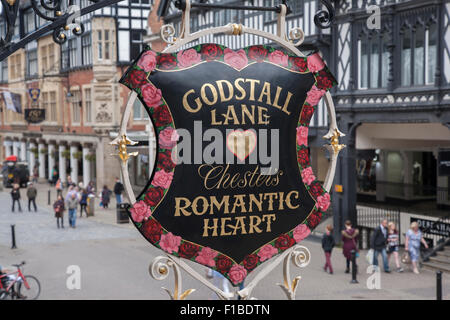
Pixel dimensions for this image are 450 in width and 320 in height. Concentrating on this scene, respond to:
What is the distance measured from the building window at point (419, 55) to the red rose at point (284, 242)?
1483 centimetres

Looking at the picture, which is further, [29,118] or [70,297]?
[29,118]

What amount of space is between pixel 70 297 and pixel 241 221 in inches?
410

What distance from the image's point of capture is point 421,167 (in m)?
30.7

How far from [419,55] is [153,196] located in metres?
16.1

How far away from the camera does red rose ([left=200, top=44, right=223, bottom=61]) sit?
5094 millimetres

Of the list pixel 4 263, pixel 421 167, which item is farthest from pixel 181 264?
pixel 421 167

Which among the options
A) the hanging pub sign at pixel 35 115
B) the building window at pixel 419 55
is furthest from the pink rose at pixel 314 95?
the hanging pub sign at pixel 35 115

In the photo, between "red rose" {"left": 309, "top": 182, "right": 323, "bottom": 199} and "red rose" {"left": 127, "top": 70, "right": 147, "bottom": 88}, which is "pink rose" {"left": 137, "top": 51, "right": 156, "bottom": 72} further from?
"red rose" {"left": 309, "top": 182, "right": 323, "bottom": 199}

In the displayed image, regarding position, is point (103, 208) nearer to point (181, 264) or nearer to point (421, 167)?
point (421, 167)

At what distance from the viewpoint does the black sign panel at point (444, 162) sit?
19250 mm

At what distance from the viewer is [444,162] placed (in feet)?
63.6

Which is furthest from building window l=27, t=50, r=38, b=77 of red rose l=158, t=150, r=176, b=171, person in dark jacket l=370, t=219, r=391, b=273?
red rose l=158, t=150, r=176, b=171

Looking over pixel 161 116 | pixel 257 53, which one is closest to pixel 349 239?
pixel 257 53

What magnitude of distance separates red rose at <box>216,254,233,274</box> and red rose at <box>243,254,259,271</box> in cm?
13
